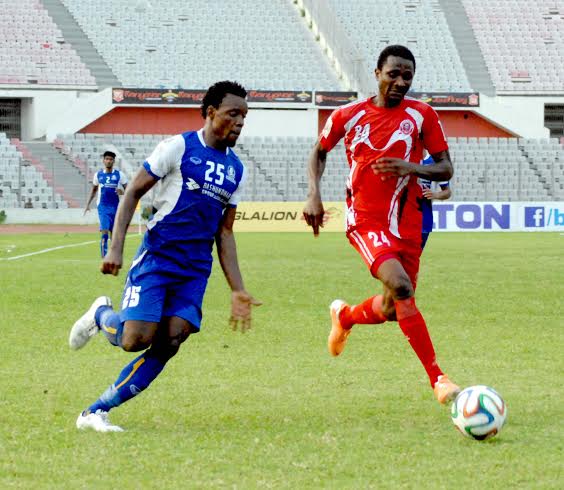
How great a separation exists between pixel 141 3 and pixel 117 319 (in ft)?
145

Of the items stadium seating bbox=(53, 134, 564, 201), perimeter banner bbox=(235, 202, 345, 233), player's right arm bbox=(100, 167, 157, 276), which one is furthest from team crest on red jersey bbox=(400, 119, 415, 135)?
stadium seating bbox=(53, 134, 564, 201)

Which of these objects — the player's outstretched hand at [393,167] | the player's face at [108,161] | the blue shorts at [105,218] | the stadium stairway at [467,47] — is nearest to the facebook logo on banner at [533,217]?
the stadium stairway at [467,47]

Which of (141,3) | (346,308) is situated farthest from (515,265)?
(141,3)

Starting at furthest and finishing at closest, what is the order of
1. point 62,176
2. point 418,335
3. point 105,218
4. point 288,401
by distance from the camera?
point 62,176 → point 105,218 → point 288,401 → point 418,335

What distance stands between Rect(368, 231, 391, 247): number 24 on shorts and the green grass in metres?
1.00

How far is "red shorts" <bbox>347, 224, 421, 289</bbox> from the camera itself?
7.65 metres

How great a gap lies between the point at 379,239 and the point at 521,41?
4632 centimetres

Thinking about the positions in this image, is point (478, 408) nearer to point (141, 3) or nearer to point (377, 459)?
point (377, 459)

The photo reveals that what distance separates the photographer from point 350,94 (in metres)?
46.2

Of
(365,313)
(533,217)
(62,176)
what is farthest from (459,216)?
(365,313)

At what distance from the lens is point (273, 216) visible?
38562 mm

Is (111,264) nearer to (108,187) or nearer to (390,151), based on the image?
(390,151)

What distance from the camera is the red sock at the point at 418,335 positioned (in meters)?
7.10

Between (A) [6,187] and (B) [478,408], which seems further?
(A) [6,187]
